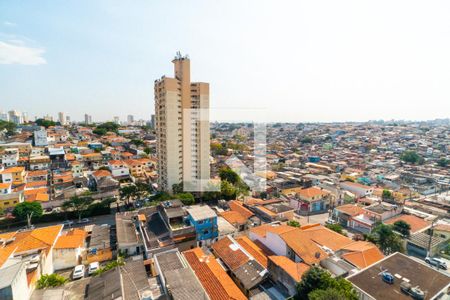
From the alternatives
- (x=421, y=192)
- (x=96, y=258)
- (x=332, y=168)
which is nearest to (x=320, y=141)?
(x=332, y=168)

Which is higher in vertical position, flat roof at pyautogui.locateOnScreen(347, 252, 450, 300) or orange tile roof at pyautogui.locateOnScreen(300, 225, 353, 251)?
flat roof at pyautogui.locateOnScreen(347, 252, 450, 300)

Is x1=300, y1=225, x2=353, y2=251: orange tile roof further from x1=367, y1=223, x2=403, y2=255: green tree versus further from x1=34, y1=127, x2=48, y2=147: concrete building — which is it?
x1=34, y1=127, x2=48, y2=147: concrete building

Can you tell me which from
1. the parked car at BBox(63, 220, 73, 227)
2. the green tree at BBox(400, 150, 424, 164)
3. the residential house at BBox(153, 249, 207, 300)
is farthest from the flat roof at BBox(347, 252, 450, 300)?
the green tree at BBox(400, 150, 424, 164)

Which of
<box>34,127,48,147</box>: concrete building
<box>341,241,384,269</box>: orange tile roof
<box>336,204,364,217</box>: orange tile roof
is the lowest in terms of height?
<box>336,204,364,217</box>: orange tile roof

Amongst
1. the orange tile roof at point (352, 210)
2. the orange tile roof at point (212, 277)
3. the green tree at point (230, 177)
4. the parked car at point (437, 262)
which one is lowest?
the parked car at point (437, 262)

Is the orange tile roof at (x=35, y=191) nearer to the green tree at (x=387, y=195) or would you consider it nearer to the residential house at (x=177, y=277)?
the residential house at (x=177, y=277)

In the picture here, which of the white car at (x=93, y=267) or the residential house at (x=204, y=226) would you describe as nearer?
the white car at (x=93, y=267)

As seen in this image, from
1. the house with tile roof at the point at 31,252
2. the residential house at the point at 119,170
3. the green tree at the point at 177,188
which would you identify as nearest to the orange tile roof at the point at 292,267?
the house with tile roof at the point at 31,252
